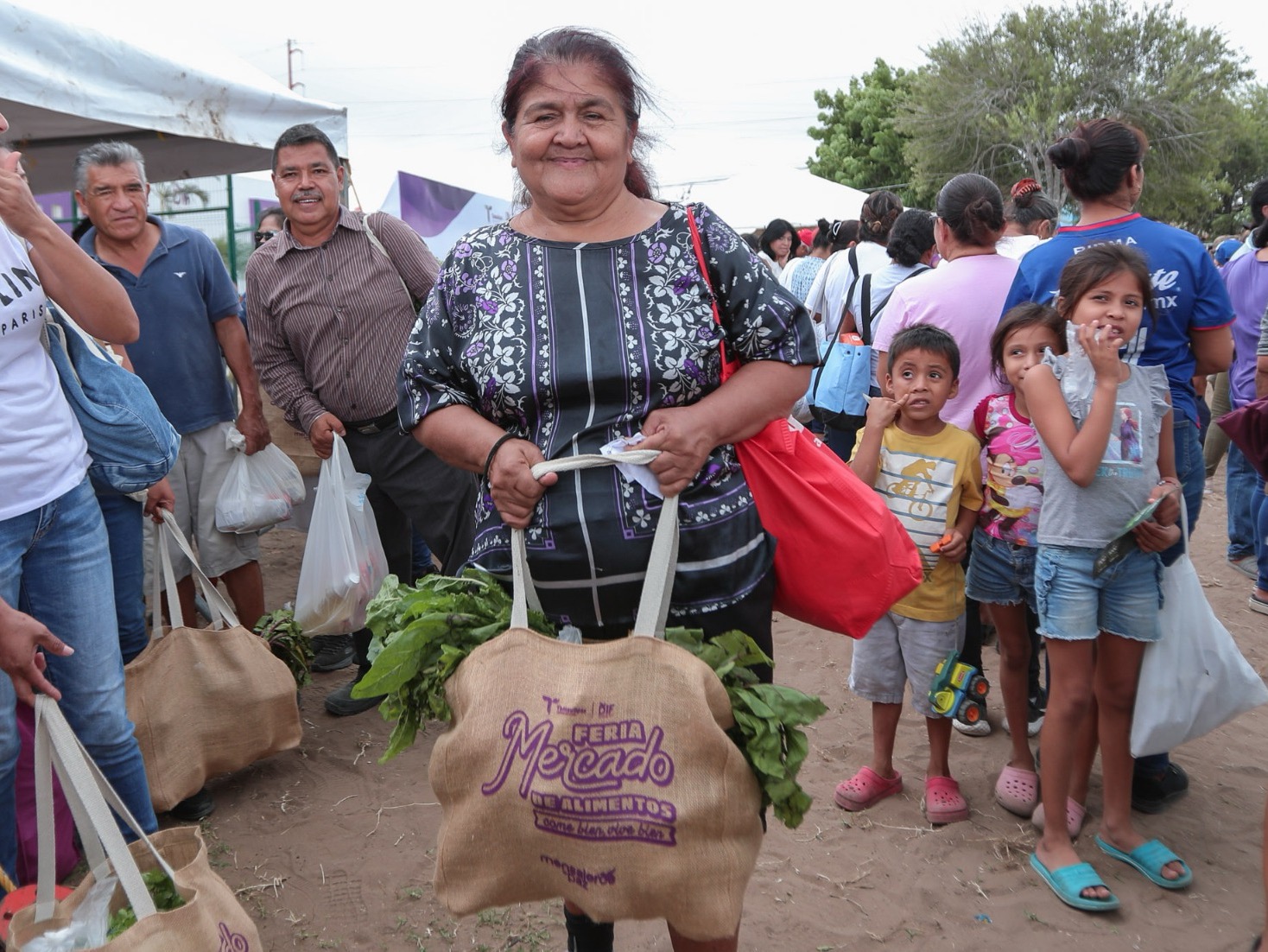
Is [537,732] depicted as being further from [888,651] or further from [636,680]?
[888,651]

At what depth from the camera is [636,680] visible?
1664 millimetres

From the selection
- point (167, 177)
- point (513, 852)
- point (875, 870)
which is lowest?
point (875, 870)

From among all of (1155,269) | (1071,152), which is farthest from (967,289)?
(1155,269)

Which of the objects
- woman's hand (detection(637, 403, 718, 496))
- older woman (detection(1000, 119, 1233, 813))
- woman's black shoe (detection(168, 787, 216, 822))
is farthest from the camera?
woman's black shoe (detection(168, 787, 216, 822))

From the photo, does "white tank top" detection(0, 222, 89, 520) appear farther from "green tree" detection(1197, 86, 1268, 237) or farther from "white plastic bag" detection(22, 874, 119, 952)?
"green tree" detection(1197, 86, 1268, 237)

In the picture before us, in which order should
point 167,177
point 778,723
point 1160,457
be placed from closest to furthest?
point 778,723, point 1160,457, point 167,177

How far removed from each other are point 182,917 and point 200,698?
67.6 inches

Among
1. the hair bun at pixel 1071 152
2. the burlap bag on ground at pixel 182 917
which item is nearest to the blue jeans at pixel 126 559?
the burlap bag on ground at pixel 182 917

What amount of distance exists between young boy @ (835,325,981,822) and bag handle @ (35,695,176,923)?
2.24 m

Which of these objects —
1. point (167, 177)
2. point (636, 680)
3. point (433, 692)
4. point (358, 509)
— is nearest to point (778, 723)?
point (636, 680)

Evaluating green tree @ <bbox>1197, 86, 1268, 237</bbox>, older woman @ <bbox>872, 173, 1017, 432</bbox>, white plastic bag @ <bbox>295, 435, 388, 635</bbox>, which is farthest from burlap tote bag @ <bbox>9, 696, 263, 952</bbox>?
green tree @ <bbox>1197, 86, 1268, 237</bbox>

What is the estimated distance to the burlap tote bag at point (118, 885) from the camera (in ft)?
6.17

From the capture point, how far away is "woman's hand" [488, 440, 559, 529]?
1.88 meters

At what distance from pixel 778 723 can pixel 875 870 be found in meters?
1.68
